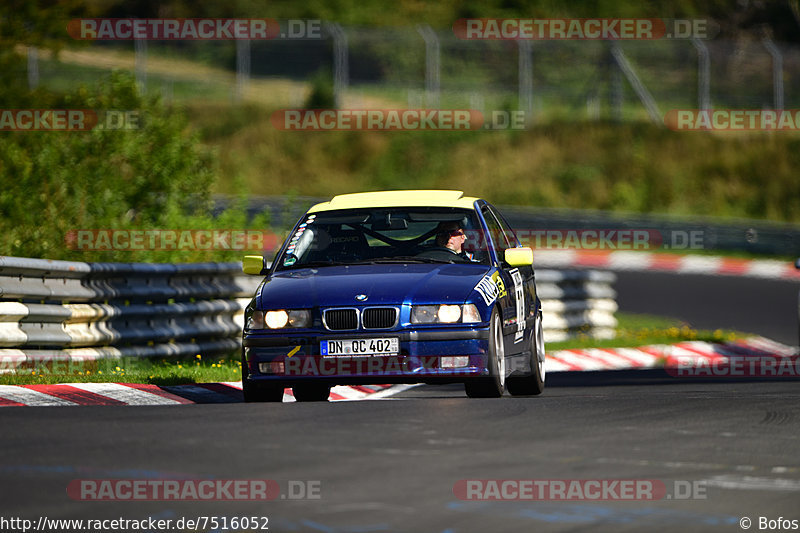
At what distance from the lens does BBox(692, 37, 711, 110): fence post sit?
125ft

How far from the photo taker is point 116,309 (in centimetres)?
1348

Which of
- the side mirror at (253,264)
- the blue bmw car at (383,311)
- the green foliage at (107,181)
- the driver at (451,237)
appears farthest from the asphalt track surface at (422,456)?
the green foliage at (107,181)

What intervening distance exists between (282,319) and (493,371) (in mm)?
1536

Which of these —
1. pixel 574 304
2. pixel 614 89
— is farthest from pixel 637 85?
pixel 574 304

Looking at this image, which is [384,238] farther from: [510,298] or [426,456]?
[426,456]

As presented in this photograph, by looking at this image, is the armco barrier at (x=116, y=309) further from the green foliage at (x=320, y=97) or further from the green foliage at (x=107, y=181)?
the green foliage at (x=320, y=97)

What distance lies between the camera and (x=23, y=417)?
27.3 ft

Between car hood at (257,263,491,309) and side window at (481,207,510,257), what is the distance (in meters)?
0.83

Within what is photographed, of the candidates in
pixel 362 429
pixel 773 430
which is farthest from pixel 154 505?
pixel 773 430

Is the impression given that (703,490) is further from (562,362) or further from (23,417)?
(562,362)

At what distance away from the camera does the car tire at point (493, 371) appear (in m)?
10.3

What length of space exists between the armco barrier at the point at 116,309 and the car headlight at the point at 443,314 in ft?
11.9
